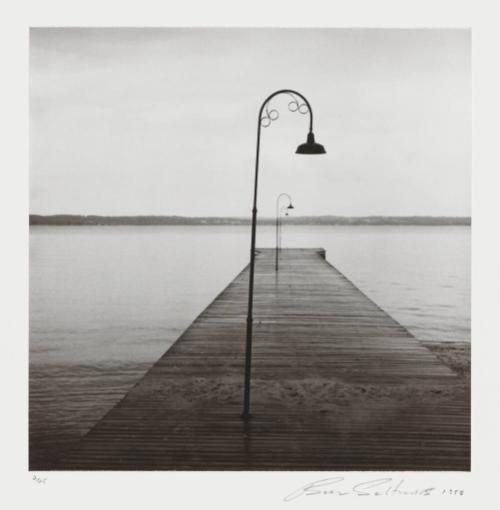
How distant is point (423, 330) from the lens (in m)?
20.8

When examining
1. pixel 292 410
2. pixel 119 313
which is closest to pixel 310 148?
pixel 292 410

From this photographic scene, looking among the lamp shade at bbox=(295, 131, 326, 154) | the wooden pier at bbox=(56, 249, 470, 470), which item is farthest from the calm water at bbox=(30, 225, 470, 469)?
the lamp shade at bbox=(295, 131, 326, 154)

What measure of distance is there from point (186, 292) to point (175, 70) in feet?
75.6

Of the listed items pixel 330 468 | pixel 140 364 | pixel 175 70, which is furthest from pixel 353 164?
pixel 330 468

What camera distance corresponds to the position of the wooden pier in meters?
5.42

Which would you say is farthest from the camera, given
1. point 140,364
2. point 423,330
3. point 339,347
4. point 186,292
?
point 186,292
